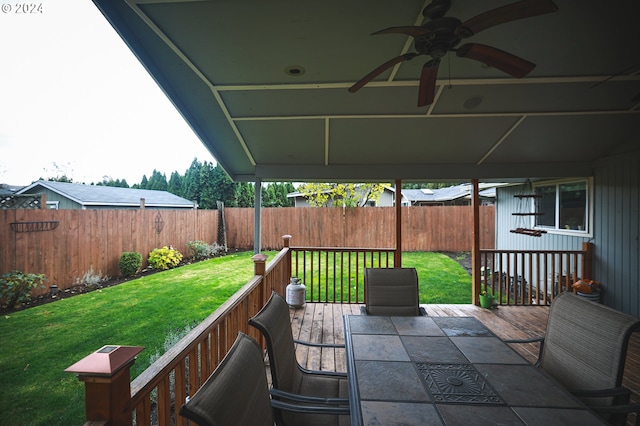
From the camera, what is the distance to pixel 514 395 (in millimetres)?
1363

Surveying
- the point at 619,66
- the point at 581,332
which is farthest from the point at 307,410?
the point at 619,66

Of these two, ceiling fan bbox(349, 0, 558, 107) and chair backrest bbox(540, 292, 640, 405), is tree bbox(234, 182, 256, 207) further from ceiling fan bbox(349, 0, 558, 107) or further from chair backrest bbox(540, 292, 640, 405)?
chair backrest bbox(540, 292, 640, 405)

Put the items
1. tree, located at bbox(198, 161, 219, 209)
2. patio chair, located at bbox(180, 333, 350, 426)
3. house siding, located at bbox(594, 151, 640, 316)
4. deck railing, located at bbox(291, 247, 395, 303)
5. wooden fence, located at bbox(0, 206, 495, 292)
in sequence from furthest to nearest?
tree, located at bbox(198, 161, 219, 209), wooden fence, located at bbox(0, 206, 495, 292), deck railing, located at bbox(291, 247, 395, 303), house siding, located at bbox(594, 151, 640, 316), patio chair, located at bbox(180, 333, 350, 426)

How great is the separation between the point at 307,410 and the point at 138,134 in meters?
28.3

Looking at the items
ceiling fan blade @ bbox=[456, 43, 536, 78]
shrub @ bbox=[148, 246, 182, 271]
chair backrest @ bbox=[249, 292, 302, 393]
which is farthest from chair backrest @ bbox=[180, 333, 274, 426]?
shrub @ bbox=[148, 246, 182, 271]

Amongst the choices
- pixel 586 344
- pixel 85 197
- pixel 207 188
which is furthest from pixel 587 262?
pixel 207 188

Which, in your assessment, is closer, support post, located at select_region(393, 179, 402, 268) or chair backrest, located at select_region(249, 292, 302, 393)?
chair backrest, located at select_region(249, 292, 302, 393)

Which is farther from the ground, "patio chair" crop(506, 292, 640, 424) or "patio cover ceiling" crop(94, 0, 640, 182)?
"patio cover ceiling" crop(94, 0, 640, 182)

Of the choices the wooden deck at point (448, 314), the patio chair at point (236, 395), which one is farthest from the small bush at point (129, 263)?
the patio chair at point (236, 395)

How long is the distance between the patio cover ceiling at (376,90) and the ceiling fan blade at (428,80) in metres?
0.57

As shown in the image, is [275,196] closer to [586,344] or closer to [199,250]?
[199,250]

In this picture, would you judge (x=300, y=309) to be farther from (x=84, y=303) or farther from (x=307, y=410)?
(x=84, y=303)

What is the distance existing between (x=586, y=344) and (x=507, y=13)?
6.41ft

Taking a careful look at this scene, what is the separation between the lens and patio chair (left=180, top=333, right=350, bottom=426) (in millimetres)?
848
